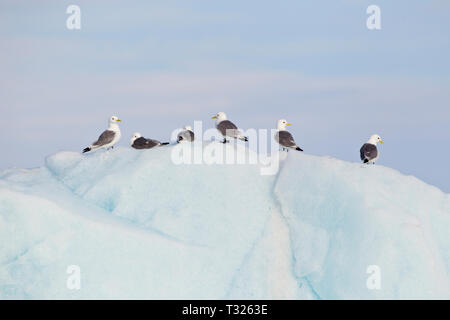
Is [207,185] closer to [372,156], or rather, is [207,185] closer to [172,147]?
[172,147]

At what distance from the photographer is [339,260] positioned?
12.7 m

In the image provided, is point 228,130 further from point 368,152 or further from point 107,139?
point 368,152

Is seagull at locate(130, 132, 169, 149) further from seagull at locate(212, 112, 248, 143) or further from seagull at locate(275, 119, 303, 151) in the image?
seagull at locate(275, 119, 303, 151)

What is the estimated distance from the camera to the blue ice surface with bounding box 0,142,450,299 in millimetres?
12414

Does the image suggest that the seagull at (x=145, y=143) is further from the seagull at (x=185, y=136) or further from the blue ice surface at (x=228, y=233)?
the blue ice surface at (x=228, y=233)

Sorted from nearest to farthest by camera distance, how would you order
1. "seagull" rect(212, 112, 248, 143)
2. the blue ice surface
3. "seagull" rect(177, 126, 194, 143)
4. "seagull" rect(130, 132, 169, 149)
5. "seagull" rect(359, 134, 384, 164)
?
the blue ice surface → "seagull" rect(359, 134, 384, 164) → "seagull" rect(212, 112, 248, 143) → "seagull" rect(130, 132, 169, 149) → "seagull" rect(177, 126, 194, 143)

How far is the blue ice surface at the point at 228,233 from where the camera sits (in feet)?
40.7

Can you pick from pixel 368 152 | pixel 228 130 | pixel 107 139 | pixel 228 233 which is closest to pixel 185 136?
pixel 228 130

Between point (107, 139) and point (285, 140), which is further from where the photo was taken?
point (285, 140)

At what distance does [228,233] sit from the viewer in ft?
43.1

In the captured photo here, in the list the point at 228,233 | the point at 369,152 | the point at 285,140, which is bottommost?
the point at 228,233

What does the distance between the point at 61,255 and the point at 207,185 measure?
309cm

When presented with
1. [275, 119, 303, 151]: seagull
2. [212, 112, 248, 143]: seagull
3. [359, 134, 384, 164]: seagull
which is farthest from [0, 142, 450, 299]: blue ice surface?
[212, 112, 248, 143]: seagull

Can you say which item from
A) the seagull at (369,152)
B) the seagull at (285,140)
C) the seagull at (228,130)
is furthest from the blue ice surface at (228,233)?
the seagull at (228,130)
